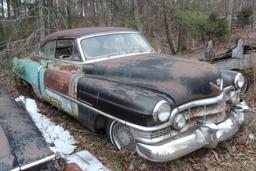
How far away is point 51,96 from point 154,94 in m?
2.31

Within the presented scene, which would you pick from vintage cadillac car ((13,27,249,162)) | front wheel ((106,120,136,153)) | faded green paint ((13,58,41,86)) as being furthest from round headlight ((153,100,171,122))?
faded green paint ((13,58,41,86))

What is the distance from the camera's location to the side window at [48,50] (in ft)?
17.2

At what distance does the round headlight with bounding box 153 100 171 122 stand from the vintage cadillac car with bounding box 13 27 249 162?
0.01 m

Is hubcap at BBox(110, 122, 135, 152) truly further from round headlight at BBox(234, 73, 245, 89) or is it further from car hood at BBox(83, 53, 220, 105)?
round headlight at BBox(234, 73, 245, 89)

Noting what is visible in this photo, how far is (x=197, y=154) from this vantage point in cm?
362

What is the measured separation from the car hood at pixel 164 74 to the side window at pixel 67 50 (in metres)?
0.42

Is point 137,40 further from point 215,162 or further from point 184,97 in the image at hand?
point 215,162

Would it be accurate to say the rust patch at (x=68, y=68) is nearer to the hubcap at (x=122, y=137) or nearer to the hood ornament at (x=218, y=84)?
the hubcap at (x=122, y=137)

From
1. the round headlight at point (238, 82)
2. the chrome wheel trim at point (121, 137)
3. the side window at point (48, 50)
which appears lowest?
the chrome wheel trim at point (121, 137)

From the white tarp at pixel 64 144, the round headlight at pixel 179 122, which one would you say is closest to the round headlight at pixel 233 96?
the round headlight at pixel 179 122

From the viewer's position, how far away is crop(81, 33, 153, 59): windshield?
4391 millimetres

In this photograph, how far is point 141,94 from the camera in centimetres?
315

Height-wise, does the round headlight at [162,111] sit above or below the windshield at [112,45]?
below

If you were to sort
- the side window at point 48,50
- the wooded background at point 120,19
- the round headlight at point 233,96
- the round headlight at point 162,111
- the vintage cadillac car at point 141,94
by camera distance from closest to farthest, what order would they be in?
the round headlight at point 162,111 → the vintage cadillac car at point 141,94 → the round headlight at point 233,96 → the side window at point 48,50 → the wooded background at point 120,19
